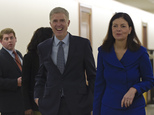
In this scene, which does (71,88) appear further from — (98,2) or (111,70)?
(98,2)

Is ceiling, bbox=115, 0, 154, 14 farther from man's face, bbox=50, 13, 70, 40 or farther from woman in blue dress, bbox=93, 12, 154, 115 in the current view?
woman in blue dress, bbox=93, 12, 154, 115

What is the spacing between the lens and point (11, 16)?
5.91m

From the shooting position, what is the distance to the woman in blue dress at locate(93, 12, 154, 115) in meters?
2.41

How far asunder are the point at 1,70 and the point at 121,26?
218 centimetres

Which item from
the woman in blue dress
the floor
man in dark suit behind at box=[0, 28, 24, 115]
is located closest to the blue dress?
the woman in blue dress

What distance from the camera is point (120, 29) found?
2.48m

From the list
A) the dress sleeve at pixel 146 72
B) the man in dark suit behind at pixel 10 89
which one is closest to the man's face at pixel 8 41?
the man in dark suit behind at pixel 10 89

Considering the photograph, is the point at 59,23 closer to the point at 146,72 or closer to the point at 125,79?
the point at 125,79

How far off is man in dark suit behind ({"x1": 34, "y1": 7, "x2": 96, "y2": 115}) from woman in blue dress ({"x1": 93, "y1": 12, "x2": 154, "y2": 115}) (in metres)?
0.15

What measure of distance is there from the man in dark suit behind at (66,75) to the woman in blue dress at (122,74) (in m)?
0.15

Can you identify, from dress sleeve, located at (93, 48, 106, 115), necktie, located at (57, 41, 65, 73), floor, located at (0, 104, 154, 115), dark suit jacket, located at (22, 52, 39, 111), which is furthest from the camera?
floor, located at (0, 104, 154, 115)

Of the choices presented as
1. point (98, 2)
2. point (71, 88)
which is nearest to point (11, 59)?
point (71, 88)

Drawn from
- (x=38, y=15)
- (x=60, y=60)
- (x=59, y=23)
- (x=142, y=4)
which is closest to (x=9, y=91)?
(x=60, y=60)

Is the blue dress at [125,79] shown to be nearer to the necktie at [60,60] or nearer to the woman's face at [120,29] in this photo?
the woman's face at [120,29]
